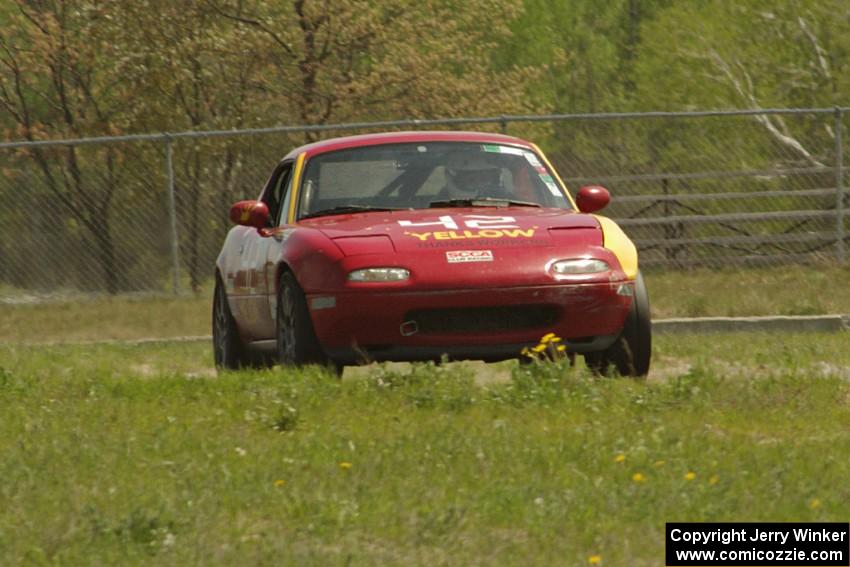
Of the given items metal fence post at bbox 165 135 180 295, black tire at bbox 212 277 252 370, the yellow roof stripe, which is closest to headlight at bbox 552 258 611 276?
the yellow roof stripe

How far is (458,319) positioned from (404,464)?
295cm

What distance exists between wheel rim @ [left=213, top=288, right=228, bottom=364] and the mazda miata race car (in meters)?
1.11

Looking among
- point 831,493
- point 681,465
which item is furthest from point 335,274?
point 831,493

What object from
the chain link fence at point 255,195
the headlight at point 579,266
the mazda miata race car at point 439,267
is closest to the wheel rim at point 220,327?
the mazda miata race car at point 439,267

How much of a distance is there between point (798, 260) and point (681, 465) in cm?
1362

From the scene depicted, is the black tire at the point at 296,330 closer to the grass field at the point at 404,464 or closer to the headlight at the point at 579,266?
the grass field at the point at 404,464

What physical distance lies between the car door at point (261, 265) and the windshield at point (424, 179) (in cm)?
36

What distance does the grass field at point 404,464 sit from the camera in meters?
5.55

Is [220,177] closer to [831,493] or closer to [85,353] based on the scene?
[85,353]

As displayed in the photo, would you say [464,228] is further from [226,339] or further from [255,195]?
[255,195]

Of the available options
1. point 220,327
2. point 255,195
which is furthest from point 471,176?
point 255,195

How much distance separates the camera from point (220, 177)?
21.2m

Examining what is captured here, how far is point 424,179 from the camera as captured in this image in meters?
11.0

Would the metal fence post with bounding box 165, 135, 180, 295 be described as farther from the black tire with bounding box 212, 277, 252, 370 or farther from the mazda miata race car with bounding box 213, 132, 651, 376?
the mazda miata race car with bounding box 213, 132, 651, 376
